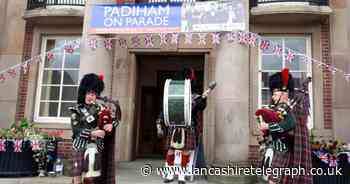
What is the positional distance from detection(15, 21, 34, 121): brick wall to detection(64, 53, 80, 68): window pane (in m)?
1.05

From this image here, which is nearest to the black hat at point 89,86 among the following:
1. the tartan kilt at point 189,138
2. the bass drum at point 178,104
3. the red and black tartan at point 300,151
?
the bass drum at point 178,104

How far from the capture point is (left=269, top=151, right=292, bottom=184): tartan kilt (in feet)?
15.4

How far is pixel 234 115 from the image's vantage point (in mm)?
7930

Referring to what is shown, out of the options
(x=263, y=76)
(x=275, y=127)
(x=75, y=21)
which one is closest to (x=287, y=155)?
(x=275, y=127)

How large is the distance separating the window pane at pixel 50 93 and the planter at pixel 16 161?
9.65 feet

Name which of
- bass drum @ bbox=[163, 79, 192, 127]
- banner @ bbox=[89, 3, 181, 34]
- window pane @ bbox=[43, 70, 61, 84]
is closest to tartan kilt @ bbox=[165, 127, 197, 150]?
bass drum @ bbox=[163, 79, 192, 127]

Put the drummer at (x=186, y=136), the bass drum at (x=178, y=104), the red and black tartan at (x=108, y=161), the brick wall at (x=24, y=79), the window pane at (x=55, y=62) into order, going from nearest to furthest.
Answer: the red and black tartan at (x=108, y=161)
the bass drum at (x=178, y=104)
the drummer at (x=186, y=136)
the brick wall at (x=24, y=79)
the window pane at (x=55, y=62)

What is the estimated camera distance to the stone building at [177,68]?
8234mm

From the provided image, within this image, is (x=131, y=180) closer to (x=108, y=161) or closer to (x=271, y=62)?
(x=108, y=161)

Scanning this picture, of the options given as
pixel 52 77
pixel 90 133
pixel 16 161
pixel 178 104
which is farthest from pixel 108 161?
pixel 52 77

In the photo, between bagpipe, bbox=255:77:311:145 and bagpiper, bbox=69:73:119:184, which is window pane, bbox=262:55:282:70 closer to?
bagpipe, bbox=255:77:311:145

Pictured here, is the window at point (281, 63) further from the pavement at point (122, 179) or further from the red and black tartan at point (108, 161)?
the red and black tartan at point (108, 161)

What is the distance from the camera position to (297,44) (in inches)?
395

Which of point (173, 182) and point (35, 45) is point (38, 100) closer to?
point (35, 45)
